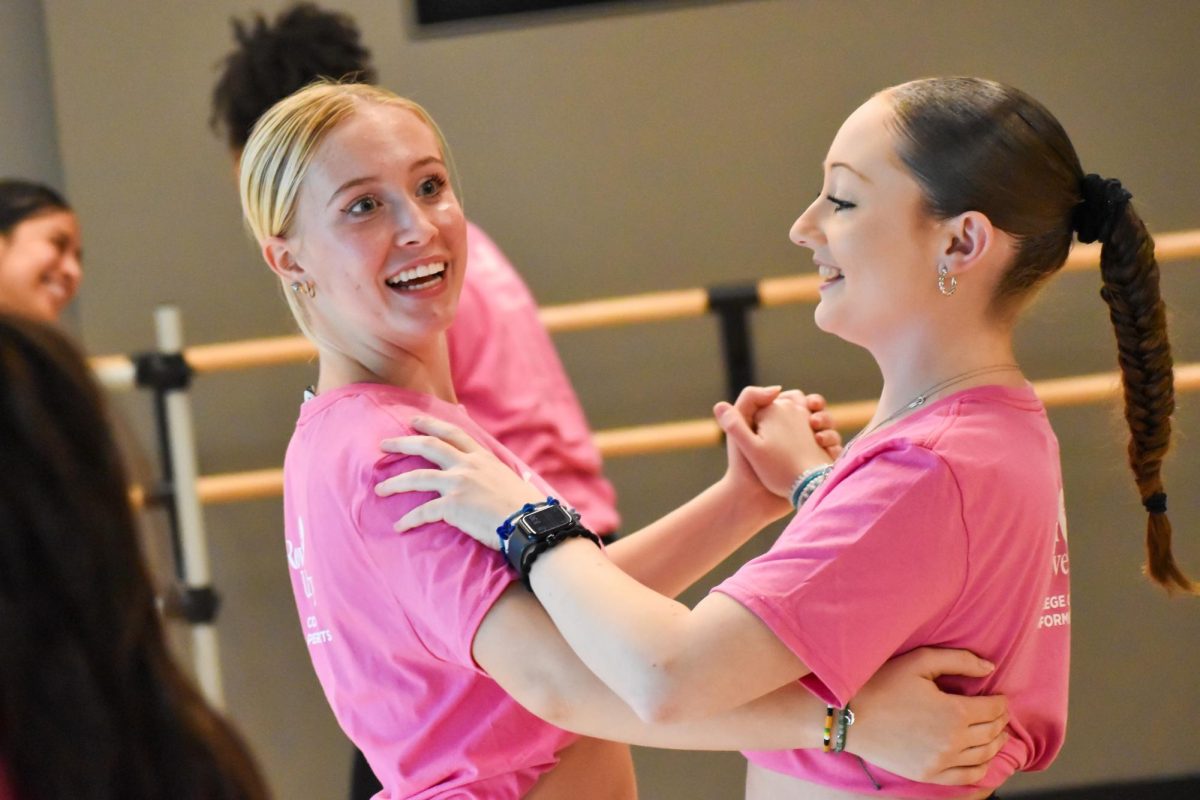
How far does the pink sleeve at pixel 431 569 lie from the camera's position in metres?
1.25

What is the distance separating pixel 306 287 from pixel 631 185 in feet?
5.25

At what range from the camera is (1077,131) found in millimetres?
3039

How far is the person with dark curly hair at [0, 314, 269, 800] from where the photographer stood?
86 cm

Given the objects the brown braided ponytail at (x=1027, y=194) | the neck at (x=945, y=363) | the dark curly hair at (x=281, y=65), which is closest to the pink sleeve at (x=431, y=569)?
the neck at (x=945, y=363)

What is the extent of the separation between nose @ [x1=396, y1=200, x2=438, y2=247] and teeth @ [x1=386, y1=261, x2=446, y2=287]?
1.0 inches

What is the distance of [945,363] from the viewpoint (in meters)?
1.37

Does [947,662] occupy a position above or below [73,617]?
below

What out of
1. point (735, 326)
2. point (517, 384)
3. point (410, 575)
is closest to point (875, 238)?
point (410, 575)

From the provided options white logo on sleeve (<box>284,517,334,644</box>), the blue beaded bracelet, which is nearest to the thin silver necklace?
the blue beaded bracelet

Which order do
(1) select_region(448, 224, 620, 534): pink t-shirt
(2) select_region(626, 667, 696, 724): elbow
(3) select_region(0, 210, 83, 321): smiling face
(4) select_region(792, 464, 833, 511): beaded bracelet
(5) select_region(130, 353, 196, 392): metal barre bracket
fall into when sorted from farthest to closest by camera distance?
(5) select_region(130, 353, 196, 392): metal barre bracket → (3) select_region(0, 210, 83, 321): smiling face → (1) select_region(448, 224, 620, 534): pink t-shirt → (4) select_region(792, 464, 833, 511): beaded bracelet → (2) select_region(626, 667, 696, 724): elbow

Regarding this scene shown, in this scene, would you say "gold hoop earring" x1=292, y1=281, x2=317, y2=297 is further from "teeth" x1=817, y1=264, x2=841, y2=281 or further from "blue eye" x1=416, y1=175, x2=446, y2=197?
"teeth" x1=817, y1=264, x2=841, y2=281

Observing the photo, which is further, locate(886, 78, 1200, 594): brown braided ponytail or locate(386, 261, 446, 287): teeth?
locate(386, 261, 446, 287): teeth

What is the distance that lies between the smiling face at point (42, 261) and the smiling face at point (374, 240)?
53.1 inches

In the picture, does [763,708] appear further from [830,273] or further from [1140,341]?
[1140,341]
